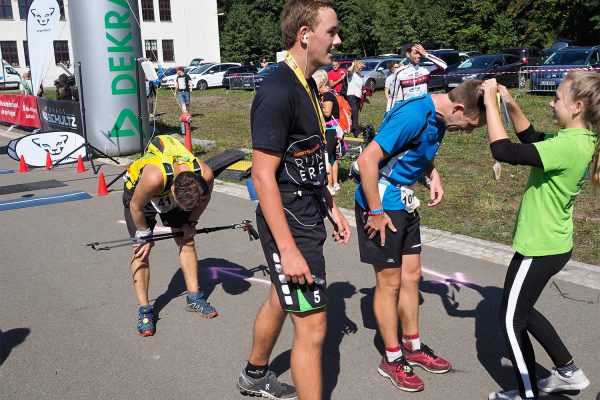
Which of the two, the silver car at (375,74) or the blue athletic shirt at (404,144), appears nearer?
the blue athletic shirt at (404,144)

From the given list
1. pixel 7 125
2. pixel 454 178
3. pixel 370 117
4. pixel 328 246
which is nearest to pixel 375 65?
pixel 370 117

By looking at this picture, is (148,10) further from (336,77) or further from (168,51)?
(336,77)

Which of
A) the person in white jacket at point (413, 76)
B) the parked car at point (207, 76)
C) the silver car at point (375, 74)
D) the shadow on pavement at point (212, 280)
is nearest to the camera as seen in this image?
the shadow on pavement at point (212, 280)

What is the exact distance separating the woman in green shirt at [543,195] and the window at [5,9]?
53.0 meters

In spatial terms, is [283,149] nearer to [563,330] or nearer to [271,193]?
[271,193]

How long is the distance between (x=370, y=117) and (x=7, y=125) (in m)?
12.1

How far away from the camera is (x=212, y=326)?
14.8 ft

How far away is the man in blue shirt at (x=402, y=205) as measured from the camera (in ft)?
10.5

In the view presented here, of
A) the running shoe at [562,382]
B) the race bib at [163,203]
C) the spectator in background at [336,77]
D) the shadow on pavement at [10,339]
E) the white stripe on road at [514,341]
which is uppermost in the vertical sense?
the spectator in background at [336,77]

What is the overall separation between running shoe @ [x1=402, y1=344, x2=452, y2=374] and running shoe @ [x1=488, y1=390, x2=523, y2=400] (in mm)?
395

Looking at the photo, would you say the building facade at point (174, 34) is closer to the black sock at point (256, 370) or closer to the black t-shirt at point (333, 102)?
the black t-shirt at point (333, 102)

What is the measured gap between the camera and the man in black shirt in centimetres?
253

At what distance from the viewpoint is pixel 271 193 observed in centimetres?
256

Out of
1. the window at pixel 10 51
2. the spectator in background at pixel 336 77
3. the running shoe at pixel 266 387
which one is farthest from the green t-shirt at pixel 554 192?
the window at pixel 10 51
